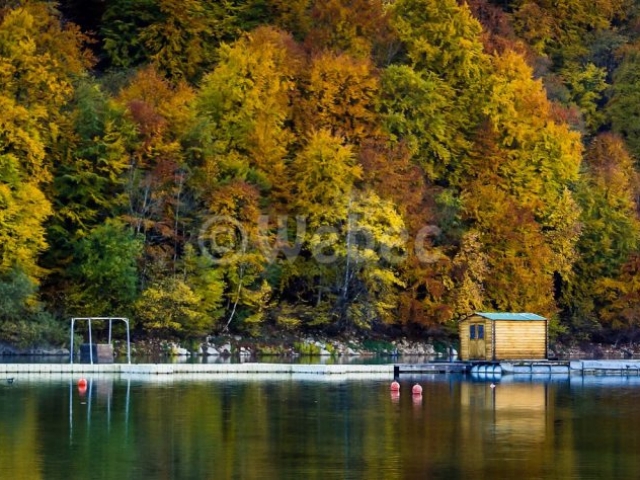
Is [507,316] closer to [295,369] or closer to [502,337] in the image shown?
[502,337]

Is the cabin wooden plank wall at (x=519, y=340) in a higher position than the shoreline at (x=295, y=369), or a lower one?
higher

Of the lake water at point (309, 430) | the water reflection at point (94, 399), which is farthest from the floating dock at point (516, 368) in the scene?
the water reflection at point (94, 399)

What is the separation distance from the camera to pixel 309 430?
51.7 metres

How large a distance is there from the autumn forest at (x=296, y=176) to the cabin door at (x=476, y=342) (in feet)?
35.9

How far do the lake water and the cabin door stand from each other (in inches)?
287

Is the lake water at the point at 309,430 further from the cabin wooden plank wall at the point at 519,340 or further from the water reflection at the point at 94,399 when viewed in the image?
the cabin wooden plank wall at the point at 519,340

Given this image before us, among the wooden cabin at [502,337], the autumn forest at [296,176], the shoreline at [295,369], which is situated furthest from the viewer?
the autumn forest at [296,176]

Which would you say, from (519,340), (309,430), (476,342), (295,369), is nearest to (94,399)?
(309,430)

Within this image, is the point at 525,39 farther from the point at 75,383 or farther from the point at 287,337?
the point at 75,383

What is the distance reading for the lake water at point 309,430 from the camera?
43.9 metres

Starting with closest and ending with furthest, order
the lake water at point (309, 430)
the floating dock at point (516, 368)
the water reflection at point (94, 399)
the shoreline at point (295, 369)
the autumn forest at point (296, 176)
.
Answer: the lake water at point (309, 430) < the water reflection at point (94, 399) < the shoreline at point (295, 369) < the floating dock at point (516, 368) < the autumn forest at point (296, 176)

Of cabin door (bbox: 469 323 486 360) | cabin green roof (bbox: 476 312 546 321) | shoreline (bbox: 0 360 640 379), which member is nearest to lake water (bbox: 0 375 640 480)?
shoreline (bbox: 0 360 640 379)

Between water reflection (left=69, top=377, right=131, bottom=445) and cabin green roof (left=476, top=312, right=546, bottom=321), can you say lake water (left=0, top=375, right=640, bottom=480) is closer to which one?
water reflection (left=69, top=377, right=131, bottom=445)

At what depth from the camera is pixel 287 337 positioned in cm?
8725
